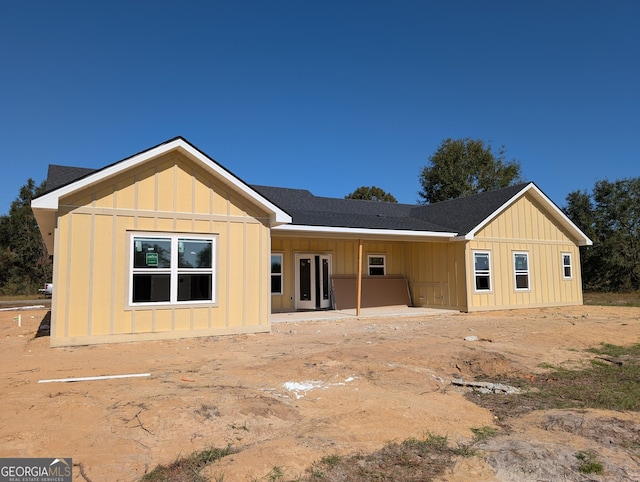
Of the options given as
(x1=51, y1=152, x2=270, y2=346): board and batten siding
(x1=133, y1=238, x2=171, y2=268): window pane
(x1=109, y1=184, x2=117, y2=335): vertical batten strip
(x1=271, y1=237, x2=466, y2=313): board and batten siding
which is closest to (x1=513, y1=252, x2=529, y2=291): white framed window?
(x1=271, y1=237, x2=466, y2=313): board and batten siding

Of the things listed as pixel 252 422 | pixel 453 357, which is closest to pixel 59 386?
pixel 252 422

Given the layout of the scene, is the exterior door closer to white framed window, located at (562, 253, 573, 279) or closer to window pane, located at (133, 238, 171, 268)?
window pane, located at (133, 238, 171, 268)

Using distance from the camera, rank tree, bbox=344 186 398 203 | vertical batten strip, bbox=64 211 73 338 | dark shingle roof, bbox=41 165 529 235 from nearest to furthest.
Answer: vertical batten strip, bbox=64 211 73 338 < dark shingle roof, bbox=41 165 529 235 < tree, bbox=344 186 398 203

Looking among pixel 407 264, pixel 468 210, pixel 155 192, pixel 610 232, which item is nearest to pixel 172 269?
pixel 155 192

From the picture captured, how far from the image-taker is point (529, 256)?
17.9 meters

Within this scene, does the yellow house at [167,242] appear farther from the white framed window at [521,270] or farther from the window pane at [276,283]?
the white framed window at [521,270]

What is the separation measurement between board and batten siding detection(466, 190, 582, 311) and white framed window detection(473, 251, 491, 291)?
15 cm

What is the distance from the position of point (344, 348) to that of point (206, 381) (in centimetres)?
322

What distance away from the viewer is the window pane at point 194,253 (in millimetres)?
10125

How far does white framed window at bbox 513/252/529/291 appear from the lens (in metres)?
17.5

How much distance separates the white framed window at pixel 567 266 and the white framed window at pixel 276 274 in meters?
12.1

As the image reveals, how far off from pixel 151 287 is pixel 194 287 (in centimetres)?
93

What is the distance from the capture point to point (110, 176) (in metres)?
9.33

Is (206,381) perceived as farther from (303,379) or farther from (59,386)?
(59,386)
